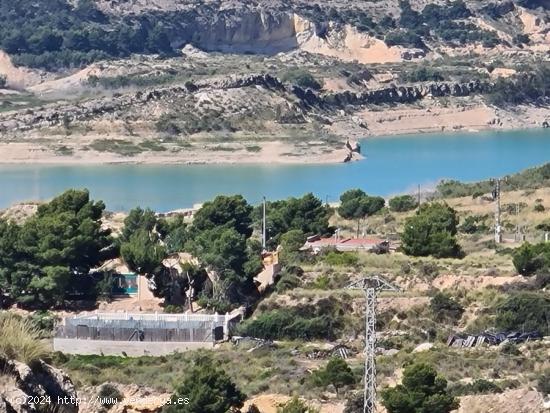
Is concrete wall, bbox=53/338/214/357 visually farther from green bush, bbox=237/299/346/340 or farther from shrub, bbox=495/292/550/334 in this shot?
shrub, bbox=495/292/550/334

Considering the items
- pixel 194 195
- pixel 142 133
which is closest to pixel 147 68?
pixel 142 133

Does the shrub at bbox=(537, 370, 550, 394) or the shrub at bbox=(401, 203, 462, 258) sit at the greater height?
the shrub at bbox=(537, 370, 550, 394)

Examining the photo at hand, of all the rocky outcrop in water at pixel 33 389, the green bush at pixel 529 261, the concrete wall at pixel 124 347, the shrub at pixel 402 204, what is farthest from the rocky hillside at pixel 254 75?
the rocky outcrop in water at pixel 33 389

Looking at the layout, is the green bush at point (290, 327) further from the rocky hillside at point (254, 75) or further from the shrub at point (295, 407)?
the rocky hillside at point (254, 75)

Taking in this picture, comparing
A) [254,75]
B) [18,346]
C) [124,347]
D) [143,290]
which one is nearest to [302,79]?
[254,75]

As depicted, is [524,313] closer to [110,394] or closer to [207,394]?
[110,394]

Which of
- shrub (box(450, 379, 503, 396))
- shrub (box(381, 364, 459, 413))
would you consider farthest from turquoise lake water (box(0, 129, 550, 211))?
shrub (box(381, 364, 459, 413))
